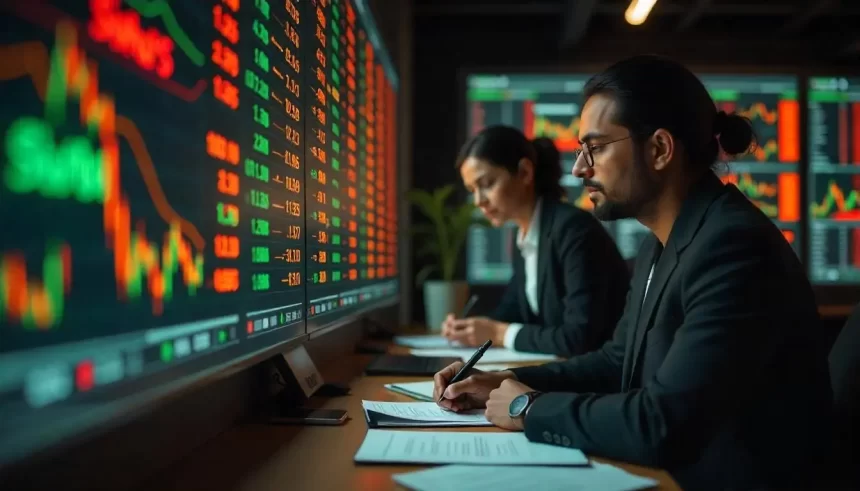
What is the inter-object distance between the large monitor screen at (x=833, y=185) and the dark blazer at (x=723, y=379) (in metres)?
2.89

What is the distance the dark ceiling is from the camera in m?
3.33

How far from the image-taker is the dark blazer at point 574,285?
1884 mm

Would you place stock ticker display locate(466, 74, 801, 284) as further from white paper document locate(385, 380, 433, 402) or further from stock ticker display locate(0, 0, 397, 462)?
stock ticker display locate(0, 0, 397, 462)

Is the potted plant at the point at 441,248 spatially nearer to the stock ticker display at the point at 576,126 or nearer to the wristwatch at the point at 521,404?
the stock ticker display at the point at 576,126

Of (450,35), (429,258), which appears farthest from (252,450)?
(450,35)

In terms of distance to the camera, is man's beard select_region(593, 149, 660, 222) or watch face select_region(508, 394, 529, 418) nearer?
watch face select_region(508, 394, 529, 418)

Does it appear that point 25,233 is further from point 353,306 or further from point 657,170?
point 353,306

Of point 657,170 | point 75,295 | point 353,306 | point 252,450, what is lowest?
point 252,450

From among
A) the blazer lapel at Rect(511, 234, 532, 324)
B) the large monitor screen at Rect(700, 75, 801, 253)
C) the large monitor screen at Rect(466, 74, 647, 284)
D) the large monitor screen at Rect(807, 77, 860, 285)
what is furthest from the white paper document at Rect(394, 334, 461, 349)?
the large monitor screen at Rect(807, 77, 860, 285)

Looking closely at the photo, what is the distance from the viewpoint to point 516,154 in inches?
91.2

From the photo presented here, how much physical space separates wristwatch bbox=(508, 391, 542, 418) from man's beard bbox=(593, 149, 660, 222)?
442 mm

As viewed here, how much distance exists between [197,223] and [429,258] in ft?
9.54

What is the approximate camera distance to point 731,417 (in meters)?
0.94

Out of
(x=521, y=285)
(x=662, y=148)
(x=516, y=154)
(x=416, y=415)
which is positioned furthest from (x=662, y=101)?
(x=521, y=285)
